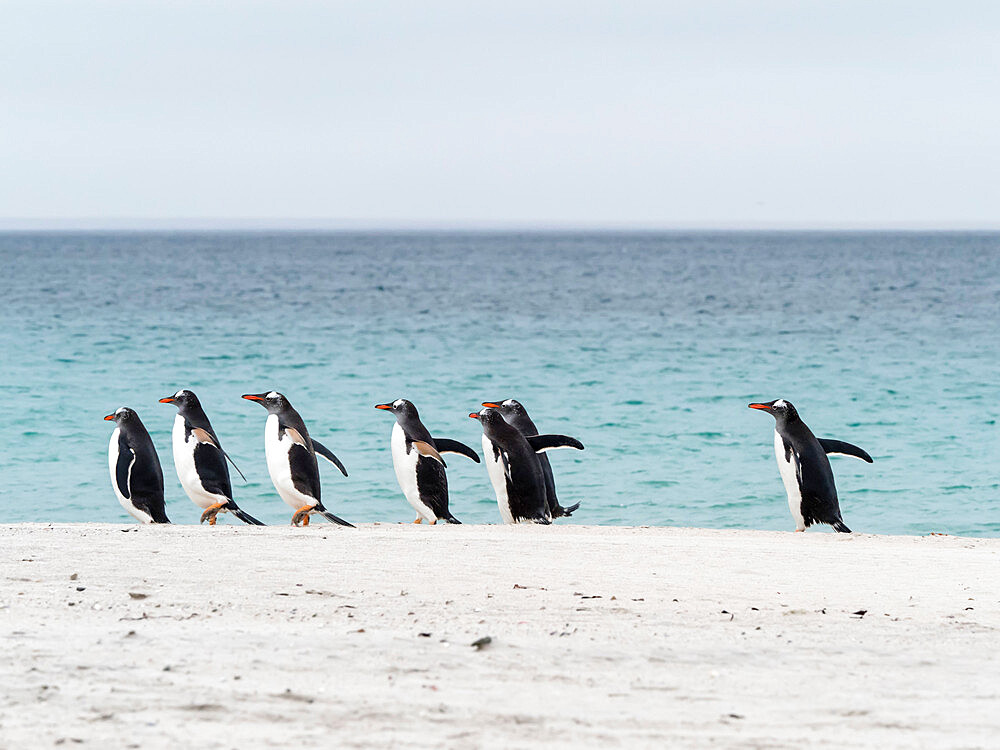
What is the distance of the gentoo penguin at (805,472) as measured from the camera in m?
7.95

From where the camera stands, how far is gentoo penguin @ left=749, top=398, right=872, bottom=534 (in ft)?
26.1

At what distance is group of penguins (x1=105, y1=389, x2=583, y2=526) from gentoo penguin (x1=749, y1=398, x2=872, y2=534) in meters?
1.50

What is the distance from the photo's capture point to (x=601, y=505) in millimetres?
10117

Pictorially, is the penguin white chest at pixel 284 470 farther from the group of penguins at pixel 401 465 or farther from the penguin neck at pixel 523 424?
the penguin neck at pixel 523 424

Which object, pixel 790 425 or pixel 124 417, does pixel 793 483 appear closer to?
pixel 790 425

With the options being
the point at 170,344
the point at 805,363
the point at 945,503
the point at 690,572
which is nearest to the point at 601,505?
the point at 945,503

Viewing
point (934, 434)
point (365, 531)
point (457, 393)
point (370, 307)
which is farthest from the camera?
point (370, 307)

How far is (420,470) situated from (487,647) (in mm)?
4112

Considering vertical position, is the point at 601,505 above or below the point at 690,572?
below

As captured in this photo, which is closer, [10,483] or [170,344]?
[10,483]

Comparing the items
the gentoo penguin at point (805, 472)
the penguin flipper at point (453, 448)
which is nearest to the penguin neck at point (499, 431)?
the penguin flipper at point (453, 448)

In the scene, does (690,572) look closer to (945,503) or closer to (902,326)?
(945,503)

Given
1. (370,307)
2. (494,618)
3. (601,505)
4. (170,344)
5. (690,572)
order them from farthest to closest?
1. (370,307)
2. (170,344)
3. (601,505)
4. (690,572)
5. (494,618)

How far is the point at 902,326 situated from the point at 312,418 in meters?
19.2
